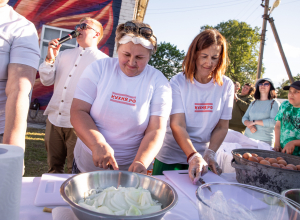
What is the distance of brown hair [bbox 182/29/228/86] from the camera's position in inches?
71.4

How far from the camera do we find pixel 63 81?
9.29 ft

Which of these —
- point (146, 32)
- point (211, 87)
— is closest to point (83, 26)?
point (146, 32)

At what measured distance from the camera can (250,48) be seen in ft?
91.4

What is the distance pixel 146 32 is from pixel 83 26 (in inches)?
64.5

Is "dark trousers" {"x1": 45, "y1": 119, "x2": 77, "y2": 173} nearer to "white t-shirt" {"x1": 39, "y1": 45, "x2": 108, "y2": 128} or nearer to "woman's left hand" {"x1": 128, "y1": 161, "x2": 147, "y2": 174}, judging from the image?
"white t-shirt" {"x1": 39, "y1": 45, "x2": 108, "y2": 128}

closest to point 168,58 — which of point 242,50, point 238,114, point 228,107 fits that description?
point 242,50

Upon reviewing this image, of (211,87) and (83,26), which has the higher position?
(83,26)

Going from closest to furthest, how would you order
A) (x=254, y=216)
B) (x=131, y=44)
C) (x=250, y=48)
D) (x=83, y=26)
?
(x=254, y=216) < (x=131, y=44) < (x=83, y=26) < (x=250, y=48)

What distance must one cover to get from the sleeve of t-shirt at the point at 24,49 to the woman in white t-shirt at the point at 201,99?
1.08 meters

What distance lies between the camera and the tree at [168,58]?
26.2 meters

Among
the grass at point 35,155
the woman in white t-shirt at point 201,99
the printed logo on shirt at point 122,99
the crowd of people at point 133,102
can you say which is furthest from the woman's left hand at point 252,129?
the grass at point 35,155

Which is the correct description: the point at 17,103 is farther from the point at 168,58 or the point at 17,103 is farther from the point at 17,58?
the point at 168,58

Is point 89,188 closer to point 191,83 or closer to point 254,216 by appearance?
point 254,216

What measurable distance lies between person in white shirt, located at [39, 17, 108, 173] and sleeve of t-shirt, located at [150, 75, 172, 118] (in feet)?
4.87
